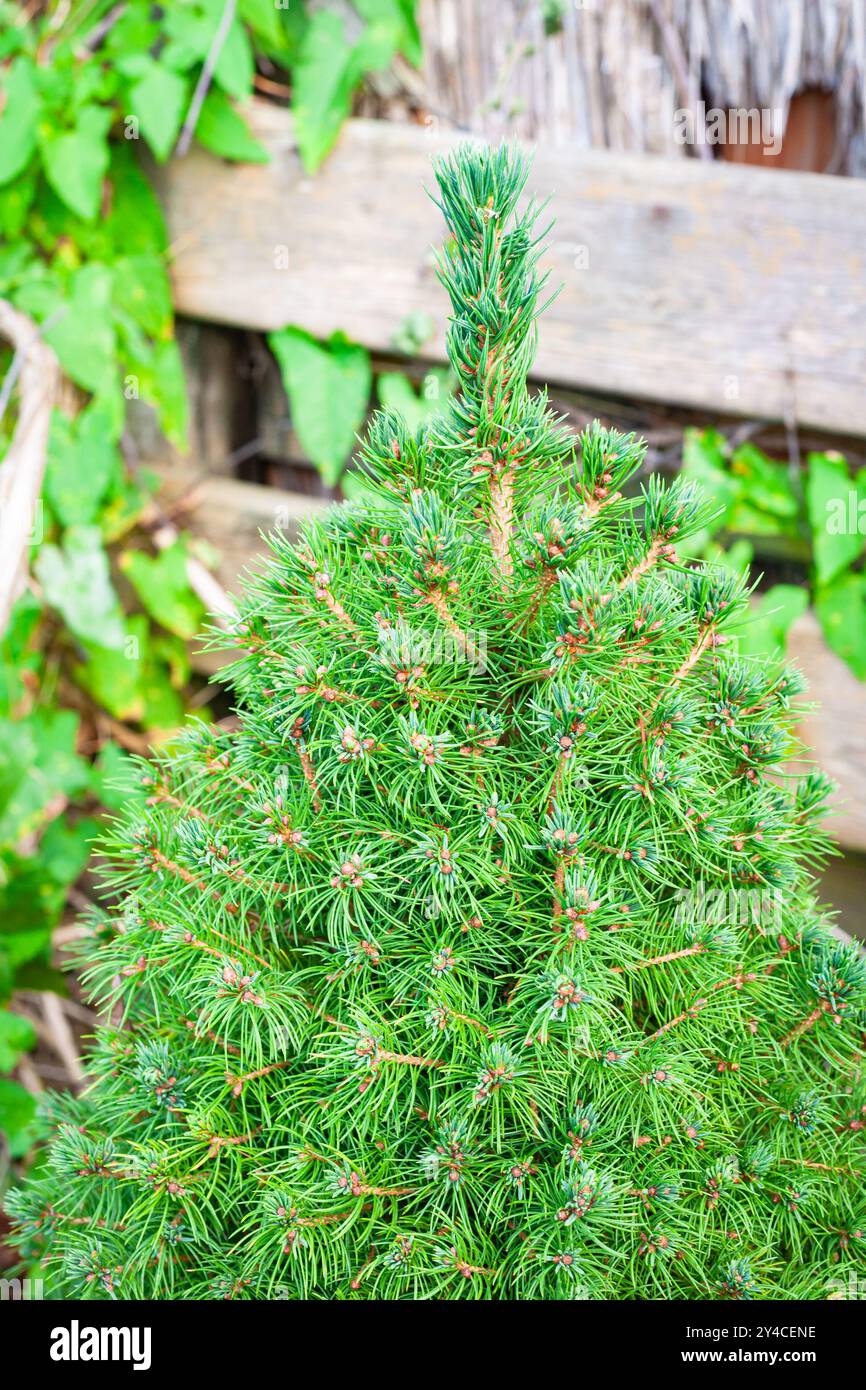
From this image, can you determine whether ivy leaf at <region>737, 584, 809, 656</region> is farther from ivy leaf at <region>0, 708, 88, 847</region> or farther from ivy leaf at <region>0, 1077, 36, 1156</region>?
ivy leaf at <region>0, 1077, 36, 1156</region>

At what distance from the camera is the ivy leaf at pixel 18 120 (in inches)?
63.5

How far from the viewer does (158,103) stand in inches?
62.5

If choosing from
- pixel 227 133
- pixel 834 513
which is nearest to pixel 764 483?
pixel 834 513

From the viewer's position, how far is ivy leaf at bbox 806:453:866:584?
1488 millimetres

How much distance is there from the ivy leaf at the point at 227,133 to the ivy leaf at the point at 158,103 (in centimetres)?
10

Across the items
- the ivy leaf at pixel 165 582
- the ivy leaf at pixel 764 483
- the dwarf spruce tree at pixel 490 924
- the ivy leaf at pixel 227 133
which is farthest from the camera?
the ivy leaf at pixel 165 582

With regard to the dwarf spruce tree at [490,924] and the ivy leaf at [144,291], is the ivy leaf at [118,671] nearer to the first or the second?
the ivy leaf at [144,291]

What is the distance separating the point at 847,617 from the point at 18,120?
146 cm

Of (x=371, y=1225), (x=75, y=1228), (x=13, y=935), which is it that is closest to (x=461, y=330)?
(x=371, y=1225)

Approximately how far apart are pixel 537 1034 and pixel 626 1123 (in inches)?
4.3

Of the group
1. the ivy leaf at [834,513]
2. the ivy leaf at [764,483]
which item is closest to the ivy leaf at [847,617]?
the ivy leaf at [834,513]

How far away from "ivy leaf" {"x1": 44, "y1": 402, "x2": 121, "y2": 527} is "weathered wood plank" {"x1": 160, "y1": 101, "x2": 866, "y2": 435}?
0.29m

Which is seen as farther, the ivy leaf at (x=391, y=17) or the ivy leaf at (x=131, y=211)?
the ivy leaf at (x=131, y=211)
